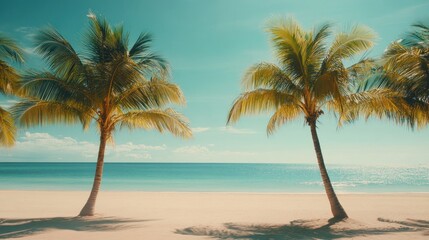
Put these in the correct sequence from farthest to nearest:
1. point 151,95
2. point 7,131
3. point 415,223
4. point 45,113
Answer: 1. point 7,131
2. point 151,95
3. point 45,113
4. point 415,223

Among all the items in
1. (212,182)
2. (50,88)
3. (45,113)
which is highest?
(50,88)

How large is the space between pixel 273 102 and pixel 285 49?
1688 mm

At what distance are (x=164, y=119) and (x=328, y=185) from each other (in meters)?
5.70

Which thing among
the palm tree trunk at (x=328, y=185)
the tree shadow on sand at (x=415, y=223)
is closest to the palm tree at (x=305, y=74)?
the palm tree trunk at (x=328, y=185)

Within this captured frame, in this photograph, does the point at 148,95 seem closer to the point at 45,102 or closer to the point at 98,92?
the point at 98,92

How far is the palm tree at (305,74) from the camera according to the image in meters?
10.4

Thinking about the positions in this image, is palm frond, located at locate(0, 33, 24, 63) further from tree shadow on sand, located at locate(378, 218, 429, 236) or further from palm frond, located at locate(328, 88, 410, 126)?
tree shadow on sand, located at locate(378, 218, 429, 236)

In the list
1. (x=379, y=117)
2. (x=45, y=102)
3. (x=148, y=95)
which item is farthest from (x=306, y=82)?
(x=45, y=102)

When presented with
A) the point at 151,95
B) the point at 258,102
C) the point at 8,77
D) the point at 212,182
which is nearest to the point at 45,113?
the point at 8,77

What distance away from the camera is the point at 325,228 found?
9406 millimetres

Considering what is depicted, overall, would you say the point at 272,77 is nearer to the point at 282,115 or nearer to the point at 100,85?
the point at 282,115

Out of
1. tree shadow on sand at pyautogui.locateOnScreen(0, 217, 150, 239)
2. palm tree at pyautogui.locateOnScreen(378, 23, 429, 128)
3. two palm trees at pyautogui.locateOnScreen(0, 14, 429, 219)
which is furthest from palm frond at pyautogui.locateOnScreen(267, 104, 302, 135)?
tree shadow on sand at pyautogui.locateOnScreen(0, 217, 150, 239)

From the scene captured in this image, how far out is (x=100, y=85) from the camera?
1093 cm

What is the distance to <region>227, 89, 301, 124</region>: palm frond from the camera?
10.7m
